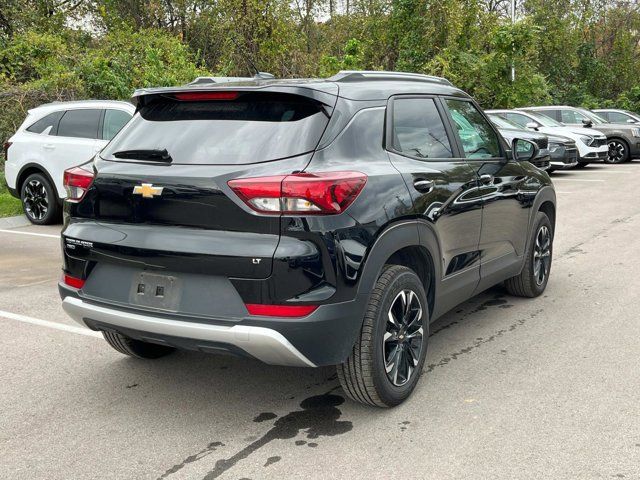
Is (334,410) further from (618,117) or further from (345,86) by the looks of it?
(618,117)

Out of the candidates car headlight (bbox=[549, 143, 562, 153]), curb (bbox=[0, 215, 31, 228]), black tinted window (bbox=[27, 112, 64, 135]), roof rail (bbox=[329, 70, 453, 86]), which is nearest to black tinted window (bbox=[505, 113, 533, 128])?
car headlight (bbox=[549, 143, 562, 153])

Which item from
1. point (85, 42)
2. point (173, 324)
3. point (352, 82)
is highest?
point (85, 42)

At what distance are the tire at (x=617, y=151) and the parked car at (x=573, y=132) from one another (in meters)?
2.51

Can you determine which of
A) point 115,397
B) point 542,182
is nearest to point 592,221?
point 542,182

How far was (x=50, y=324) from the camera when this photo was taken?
5.48m

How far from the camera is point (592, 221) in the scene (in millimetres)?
10094

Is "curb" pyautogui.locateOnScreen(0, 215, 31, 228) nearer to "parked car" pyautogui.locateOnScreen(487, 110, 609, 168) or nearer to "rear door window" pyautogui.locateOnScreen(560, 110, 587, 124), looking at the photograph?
"parked car" pyautogui.locateOnScreen(487, 110, 609, 168)

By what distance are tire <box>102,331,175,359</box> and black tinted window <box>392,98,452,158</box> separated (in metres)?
2.04

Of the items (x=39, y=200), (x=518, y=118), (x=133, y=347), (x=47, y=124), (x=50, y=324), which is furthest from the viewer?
(x=518, y=118)

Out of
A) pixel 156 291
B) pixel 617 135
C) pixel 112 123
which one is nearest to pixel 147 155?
pixel 156 291

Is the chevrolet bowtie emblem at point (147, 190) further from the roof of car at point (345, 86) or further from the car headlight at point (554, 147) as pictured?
the car headlight at point (554, 147)

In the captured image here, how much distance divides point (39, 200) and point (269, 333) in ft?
27.6

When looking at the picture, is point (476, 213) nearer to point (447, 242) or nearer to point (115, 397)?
point (447, 242)

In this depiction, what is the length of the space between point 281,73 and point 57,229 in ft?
34.9
